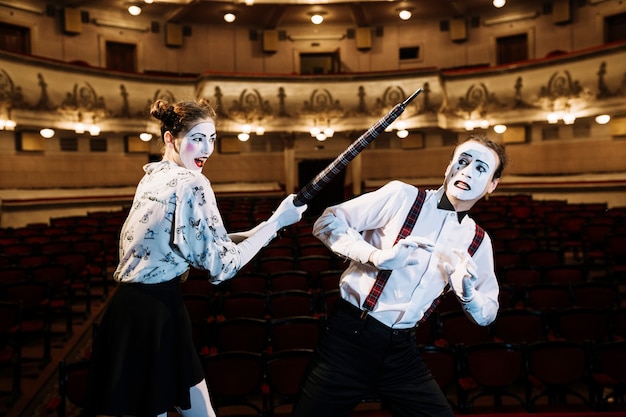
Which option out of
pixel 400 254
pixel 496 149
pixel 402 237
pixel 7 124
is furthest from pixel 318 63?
pixel 400 254

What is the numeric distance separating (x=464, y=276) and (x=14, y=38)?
1913 cm

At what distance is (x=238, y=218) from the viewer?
37.2ft

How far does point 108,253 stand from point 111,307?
26.0 ft

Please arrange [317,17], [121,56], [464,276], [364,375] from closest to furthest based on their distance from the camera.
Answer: [464,276]
[364,375]
[317,17]
[121,56]

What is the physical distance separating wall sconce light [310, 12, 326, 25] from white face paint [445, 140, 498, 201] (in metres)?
17.6

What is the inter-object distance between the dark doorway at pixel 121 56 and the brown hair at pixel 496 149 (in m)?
19.1

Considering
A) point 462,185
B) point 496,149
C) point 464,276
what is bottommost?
point 464,276

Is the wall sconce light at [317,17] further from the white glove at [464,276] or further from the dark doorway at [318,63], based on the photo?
the white glove at [464,276]

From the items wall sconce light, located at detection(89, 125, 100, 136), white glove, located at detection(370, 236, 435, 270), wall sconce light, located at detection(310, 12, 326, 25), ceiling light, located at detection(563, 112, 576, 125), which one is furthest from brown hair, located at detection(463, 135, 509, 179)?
wall sconce light, located at detection(310, 12, 326, 25)

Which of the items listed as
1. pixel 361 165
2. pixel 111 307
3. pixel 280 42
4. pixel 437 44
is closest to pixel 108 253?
pixel 111 307

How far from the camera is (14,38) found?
1694 cm

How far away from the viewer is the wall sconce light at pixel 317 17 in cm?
1859

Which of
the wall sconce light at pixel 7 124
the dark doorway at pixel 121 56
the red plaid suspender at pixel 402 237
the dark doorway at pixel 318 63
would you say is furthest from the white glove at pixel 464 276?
the dark doorway at pixel 318 63

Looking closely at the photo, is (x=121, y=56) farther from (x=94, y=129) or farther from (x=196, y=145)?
(x=196, y=145)
